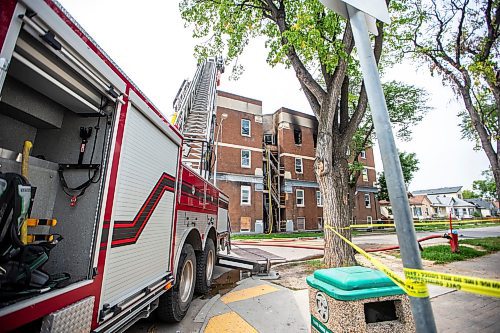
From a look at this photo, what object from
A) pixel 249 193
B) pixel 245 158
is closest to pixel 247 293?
pixel 249 193

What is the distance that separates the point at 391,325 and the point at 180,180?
3165 mm

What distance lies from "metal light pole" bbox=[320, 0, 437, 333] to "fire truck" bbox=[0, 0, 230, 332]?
185cm

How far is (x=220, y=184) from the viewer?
2069 cm

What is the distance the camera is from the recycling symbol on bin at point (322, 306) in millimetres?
2100

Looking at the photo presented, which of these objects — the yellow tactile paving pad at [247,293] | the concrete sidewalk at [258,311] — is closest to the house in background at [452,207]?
the yellow tactile paving pad at [247,293]

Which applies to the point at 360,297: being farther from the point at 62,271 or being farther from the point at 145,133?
the point at 145,133

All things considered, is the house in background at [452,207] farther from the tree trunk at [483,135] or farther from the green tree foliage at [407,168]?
the tree trunk at [483,135]

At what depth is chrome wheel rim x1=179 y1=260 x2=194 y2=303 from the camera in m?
3.88

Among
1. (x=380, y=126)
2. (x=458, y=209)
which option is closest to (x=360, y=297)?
(x=380, y=126)

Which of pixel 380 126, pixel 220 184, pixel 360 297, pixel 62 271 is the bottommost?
pixel 360 297

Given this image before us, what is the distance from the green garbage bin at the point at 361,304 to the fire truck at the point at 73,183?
77.2 inches

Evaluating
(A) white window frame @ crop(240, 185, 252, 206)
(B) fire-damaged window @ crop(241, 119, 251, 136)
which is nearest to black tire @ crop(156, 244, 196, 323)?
(A) white window frame @ crop(240, 185, 252, 206)

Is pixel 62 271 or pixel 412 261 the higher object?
pixel 412 261

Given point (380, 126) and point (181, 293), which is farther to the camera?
point (181, 293)
